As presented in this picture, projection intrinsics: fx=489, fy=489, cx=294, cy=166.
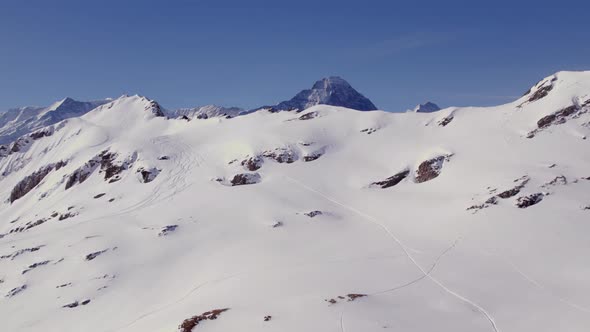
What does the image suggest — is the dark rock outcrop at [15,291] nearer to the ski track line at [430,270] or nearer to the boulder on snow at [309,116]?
the ski track line at [430,270]

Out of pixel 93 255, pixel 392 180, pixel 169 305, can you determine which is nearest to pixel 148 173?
pixel 93 255

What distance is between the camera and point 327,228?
2532 inches

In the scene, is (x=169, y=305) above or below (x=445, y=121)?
below

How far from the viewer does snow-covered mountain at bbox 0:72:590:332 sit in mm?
41125

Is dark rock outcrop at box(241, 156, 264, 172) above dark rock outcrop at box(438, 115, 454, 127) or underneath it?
underneath

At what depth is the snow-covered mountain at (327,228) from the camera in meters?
41.1

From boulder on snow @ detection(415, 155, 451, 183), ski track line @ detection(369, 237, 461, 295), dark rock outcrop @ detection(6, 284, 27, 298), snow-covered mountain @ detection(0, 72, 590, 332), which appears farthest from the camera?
boulder on snow @ detection(415, 155, 451, 183)

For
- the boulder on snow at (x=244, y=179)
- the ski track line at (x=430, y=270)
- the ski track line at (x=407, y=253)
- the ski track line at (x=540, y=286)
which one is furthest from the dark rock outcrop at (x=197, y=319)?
the boulder on snow at (x=244, y=179)

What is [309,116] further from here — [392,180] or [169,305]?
[169,305]

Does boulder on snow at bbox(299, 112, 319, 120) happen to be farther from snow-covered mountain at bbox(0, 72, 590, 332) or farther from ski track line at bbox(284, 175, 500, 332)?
ski track line at bbox(284, 175, 500, 332)

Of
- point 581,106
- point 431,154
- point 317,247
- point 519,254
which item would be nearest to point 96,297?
point 317,247

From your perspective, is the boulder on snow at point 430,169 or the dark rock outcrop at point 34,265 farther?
the boulder on snow at point 430,169

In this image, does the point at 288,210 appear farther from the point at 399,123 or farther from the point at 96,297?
the point at 399,123

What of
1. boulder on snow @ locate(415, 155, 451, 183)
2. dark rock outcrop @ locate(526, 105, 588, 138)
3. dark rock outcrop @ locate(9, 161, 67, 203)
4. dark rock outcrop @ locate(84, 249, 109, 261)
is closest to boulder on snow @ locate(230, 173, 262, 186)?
boulder on snow @ locate(415, 155, 451, 183)
